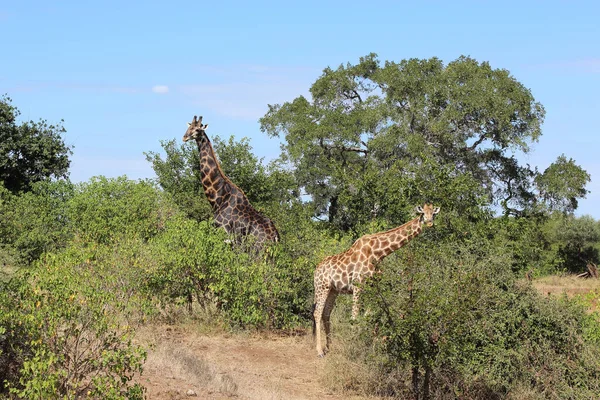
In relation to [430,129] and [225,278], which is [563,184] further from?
[225,278]

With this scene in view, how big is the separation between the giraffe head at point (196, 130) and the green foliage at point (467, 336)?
330 inches

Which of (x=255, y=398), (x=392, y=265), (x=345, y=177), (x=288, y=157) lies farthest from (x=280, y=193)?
(x=255, y=398)

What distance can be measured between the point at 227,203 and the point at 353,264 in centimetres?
507

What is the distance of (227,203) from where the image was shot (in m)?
18.9

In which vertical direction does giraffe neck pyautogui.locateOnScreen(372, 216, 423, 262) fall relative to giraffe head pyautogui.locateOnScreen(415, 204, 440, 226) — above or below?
below

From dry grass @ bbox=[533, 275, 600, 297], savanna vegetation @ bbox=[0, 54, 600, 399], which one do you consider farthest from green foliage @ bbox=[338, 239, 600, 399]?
dry grass @ bbox=[533, 275, 600, 297]

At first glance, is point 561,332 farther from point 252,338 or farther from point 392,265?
point 252,338

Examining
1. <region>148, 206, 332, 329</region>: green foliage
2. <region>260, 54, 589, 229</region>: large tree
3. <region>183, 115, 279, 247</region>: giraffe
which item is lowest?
<region>148, 206, 332, 329</region>: green foliage

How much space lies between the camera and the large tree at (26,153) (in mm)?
31531

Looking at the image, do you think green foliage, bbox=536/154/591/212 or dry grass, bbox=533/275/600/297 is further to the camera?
green foliage, bbox=536/154/591/212

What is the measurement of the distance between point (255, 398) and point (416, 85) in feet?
89.5

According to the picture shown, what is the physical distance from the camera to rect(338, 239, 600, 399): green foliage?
→ 436 inches

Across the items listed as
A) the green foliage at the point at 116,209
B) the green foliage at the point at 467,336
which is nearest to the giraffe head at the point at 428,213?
the green foliage at the point at 467,336

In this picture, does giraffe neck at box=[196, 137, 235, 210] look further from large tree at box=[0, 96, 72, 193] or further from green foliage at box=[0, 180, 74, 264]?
large tree at box=[0, 96, 72, 193]
